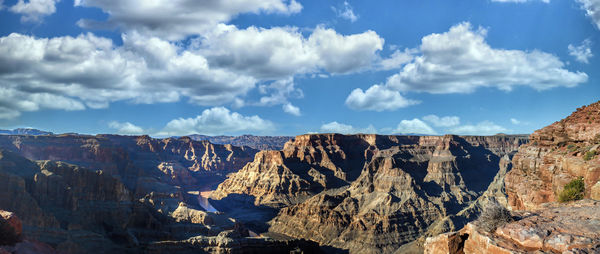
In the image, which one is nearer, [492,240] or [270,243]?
[492,240]

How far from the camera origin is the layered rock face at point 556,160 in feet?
109

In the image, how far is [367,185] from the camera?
117750 millimetres

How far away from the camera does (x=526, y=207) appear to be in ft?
136

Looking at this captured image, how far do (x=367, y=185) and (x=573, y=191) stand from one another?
88.9 metres

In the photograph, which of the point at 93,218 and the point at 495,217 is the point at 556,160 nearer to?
the point at 495,217

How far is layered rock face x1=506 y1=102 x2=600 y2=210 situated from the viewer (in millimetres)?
33281

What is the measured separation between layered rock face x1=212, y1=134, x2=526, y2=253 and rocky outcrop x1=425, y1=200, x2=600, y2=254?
70036 mm

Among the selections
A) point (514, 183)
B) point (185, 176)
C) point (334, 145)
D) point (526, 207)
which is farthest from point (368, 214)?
point (185, 176)

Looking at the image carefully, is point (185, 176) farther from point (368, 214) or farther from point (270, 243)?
point (270, 243)

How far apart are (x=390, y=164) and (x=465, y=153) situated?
196 ft

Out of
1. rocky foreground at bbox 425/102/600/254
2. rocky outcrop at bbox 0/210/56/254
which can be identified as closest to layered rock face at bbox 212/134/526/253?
rocky foreground at bbox 425/102/600/254

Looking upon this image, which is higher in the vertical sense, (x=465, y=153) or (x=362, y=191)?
(x=465, y=153)

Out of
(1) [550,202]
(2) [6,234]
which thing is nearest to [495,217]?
(1) [550,202]

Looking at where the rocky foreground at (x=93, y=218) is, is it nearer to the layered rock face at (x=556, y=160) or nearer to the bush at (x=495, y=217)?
the layered rock face at (x=556, y=160)
